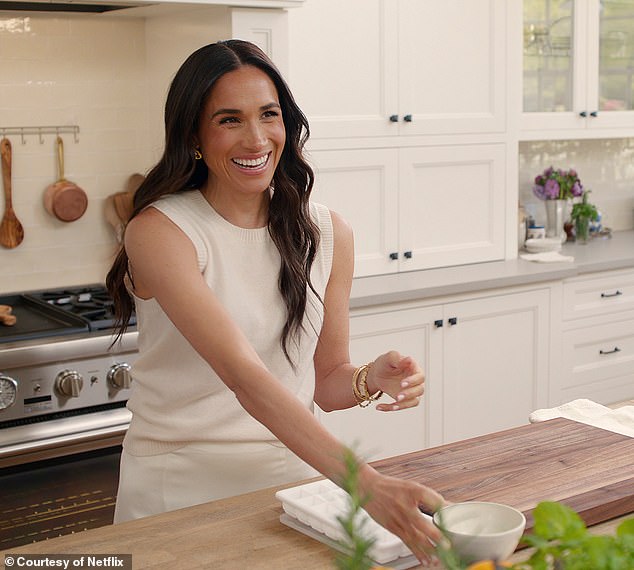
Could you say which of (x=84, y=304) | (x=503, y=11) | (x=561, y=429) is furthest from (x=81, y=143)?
(x=561, y=429)

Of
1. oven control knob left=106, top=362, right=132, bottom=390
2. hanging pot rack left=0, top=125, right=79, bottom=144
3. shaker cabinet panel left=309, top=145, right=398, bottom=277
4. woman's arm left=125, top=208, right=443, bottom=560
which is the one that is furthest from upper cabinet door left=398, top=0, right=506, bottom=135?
woman's arm left=125, top=208, right=443, bottom=560

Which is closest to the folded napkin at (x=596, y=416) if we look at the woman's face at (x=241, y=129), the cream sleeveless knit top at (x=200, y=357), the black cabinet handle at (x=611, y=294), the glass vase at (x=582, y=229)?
the cream sleeveless knit top at (x=200, y=357)

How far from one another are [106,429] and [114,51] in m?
1.39

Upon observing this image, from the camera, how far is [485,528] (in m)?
1.24

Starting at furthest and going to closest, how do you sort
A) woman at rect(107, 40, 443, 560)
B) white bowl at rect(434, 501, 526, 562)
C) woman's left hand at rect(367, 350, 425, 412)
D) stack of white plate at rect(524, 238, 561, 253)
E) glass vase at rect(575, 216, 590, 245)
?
1. glass vase at rect(575, 216, 590, 245)
2. stack of white plate at rect(524, 238, 561, 253)
3. woman at rect(107, 40, 443, 560)
4. woman's left hand at rect(367, 350, 425, 412)
5. white bowl at rect(434, 501, 526, 562)

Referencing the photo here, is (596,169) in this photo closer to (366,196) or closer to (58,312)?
(366,196)

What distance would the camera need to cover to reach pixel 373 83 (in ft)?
11.7

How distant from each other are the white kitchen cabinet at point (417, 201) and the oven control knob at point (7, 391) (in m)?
1.25

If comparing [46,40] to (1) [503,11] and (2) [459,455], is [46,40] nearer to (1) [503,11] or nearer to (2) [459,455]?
(1) [503,11]

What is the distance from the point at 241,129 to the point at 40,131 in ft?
5.38

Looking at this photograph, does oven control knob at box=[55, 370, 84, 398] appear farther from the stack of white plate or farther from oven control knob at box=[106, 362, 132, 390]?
the stack of white plate

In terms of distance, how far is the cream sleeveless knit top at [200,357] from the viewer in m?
1.93

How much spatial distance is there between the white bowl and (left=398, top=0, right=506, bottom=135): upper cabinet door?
2.53 m

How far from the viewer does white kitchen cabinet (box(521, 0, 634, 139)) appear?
161 inches
